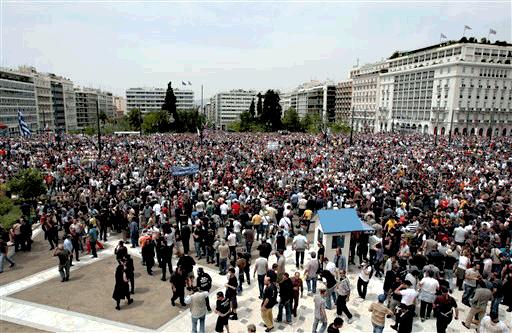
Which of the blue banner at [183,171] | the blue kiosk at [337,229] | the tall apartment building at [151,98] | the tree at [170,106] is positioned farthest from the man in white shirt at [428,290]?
the tall apartment building at [151,98]

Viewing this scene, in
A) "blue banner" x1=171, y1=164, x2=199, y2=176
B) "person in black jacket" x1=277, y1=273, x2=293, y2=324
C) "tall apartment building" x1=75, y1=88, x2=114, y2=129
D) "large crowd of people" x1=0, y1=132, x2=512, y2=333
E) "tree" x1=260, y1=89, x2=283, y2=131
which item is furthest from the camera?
"tall apartment building" x1=75, y1=88, x2=114, y2=129

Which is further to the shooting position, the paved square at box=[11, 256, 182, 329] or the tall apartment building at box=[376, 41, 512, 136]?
the tall apartment building at box=[376, 41, 512, 136]

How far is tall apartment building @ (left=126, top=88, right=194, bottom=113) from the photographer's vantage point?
573 feet

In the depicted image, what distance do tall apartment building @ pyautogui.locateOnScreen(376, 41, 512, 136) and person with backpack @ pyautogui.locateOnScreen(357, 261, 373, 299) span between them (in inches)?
2709

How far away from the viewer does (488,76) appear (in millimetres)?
77625

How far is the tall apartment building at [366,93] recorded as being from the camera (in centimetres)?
10794

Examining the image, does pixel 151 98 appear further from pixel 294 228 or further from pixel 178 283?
pixel 178 283

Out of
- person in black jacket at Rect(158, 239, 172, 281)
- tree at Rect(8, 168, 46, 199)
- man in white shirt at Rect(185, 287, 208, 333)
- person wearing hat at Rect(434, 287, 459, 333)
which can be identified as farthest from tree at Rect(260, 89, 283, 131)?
man in white shirt at Rect(185, 287, 208, 333)

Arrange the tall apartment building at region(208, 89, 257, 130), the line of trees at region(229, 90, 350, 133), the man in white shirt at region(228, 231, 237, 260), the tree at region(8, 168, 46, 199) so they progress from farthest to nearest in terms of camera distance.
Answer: the tall apartment building at region(208, 89, 257, 130)
the line of trees at region(229, 90, 350, 133)
the tree at region(8, 168, 46, 199)
the man in white shirt at region(228, 231, 237, 260)

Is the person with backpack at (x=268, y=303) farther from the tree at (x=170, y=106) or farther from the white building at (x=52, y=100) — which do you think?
the white building at (x=52, y=100)

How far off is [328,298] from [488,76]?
87683mm

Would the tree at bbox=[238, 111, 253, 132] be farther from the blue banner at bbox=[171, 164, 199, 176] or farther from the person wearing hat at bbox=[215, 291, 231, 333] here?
the person wearing hat at bbox=[215, 291, 231, 333]

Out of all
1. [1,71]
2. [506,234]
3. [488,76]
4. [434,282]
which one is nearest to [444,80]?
[488,76]

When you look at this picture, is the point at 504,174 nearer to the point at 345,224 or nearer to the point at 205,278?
the point at 345,224
